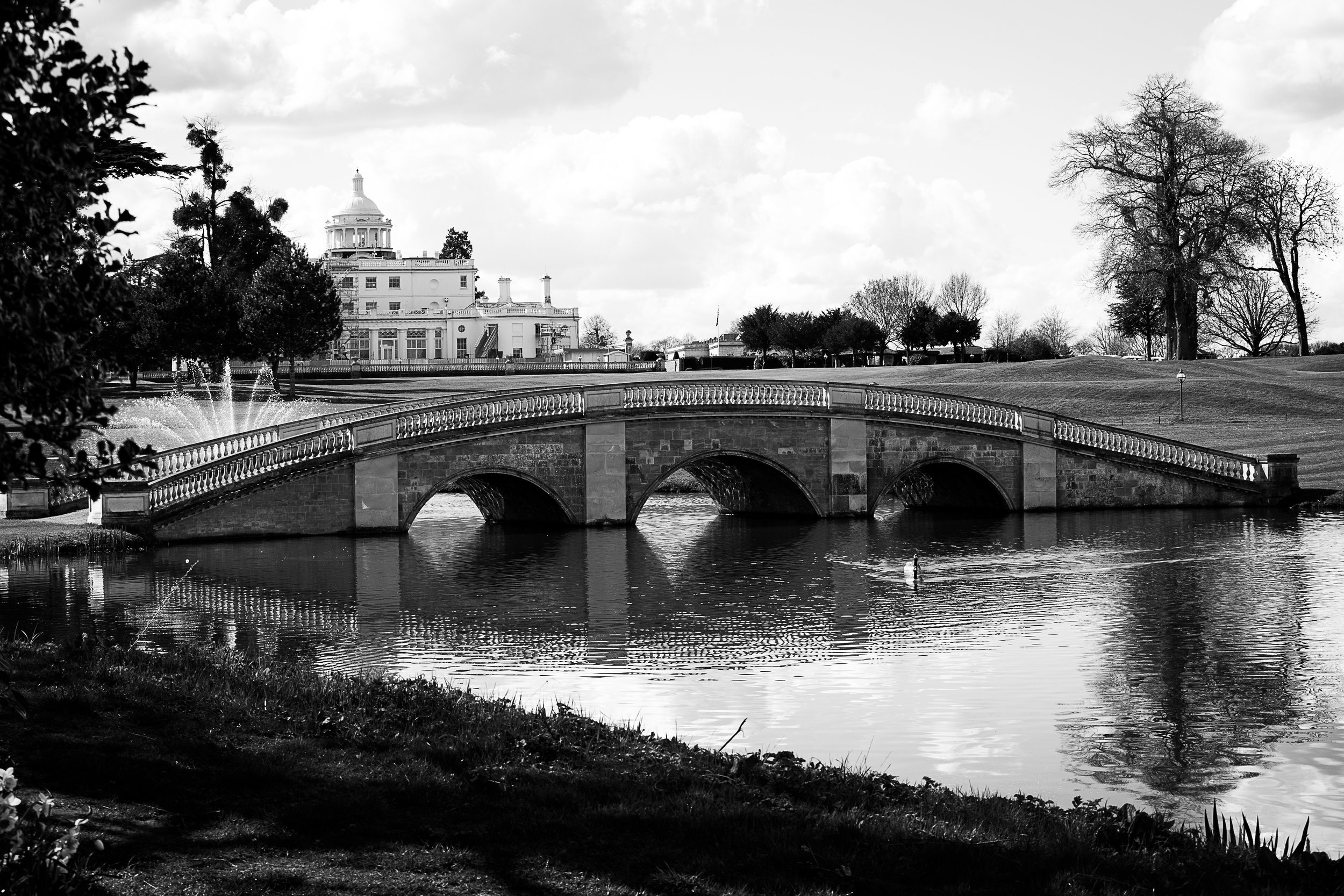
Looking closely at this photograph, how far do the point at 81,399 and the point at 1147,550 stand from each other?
2917cm

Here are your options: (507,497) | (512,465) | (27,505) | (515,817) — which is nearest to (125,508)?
(27,505)

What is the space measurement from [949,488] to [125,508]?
2496 centimetres

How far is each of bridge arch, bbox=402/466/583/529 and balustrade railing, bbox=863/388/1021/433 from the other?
9.45 m

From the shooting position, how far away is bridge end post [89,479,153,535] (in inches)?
1264

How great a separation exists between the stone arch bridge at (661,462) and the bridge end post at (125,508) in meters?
0.04

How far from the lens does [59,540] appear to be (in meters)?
30.8

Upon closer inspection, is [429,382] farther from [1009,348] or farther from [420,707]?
[420,707]

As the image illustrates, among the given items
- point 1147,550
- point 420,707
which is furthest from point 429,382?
point 420,707

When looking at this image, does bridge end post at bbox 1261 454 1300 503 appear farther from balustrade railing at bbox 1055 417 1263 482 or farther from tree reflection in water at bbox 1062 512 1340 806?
tree reflection in water at bbox 1062 512 1340 806

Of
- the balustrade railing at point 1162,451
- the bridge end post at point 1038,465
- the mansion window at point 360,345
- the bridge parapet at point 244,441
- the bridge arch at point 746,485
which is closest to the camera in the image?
the bridge parapet at point 244,441

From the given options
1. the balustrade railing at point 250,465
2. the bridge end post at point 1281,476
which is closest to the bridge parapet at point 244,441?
the balustrade railing at point 250,465

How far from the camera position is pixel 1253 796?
13320 millimetres

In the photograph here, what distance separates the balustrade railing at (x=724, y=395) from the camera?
130ft

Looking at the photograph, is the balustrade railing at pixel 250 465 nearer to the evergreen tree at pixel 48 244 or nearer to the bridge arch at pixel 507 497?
the bridge arch at pixel 507 497
